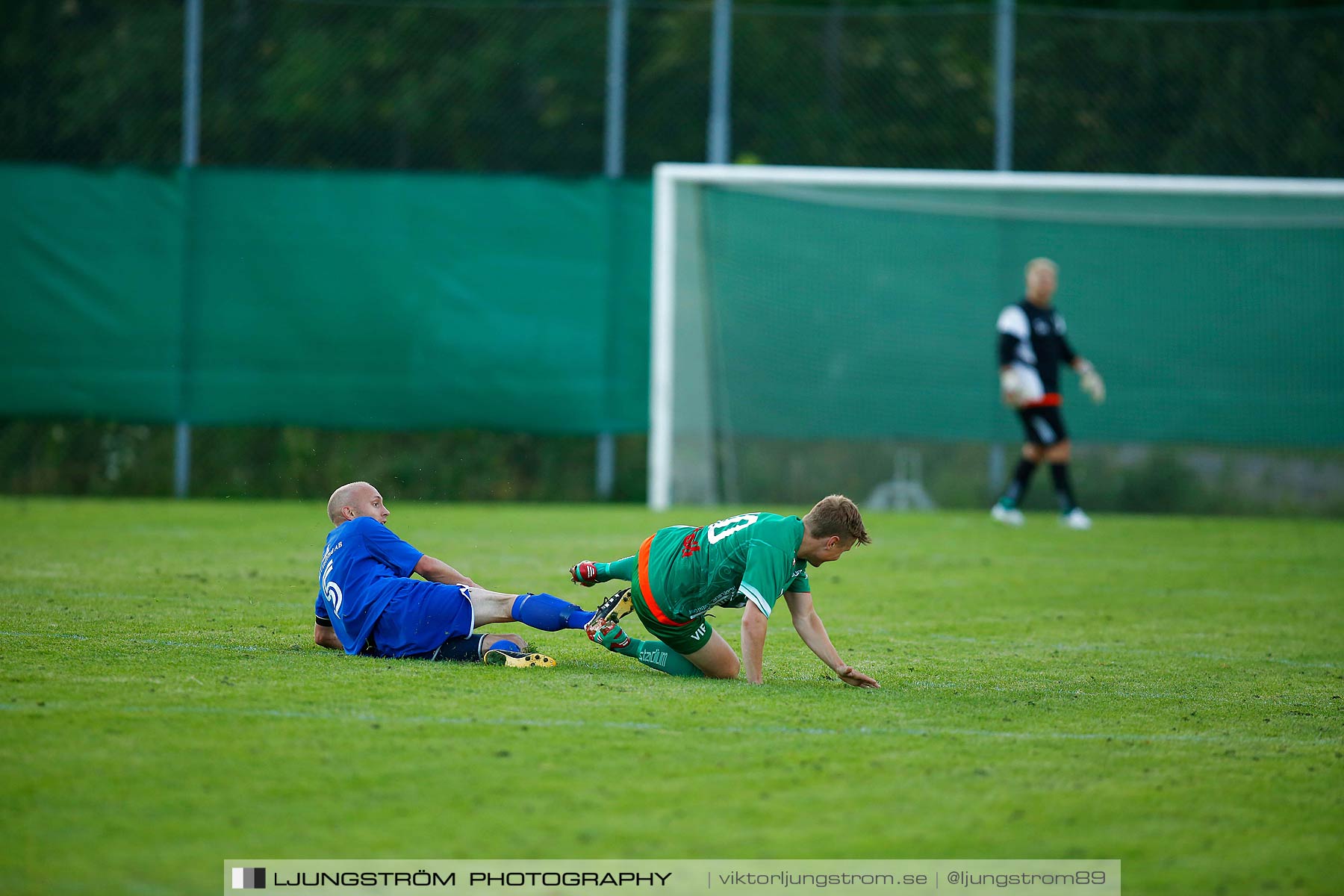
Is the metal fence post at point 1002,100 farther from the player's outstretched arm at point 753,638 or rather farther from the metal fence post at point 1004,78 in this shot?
the player's outstretched arm at point 753,638

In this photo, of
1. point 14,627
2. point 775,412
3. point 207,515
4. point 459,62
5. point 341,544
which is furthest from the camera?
point 459,62

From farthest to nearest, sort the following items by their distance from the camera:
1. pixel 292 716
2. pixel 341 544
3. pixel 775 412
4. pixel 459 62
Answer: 1. pixel 459 62
2. pixel 775 412
3. pixel 341 544
4. pixel 292 716

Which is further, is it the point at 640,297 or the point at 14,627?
the point at 640,297

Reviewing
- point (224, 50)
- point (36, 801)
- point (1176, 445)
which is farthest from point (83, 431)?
point (36, 801)

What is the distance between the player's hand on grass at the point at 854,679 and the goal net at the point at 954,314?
936cm

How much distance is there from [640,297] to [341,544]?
32.7 ft

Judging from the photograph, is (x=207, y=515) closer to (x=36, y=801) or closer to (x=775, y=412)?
(x=775, y=412)

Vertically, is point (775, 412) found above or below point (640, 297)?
below

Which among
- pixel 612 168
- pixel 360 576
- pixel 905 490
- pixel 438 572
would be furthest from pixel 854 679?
pixel 612 168

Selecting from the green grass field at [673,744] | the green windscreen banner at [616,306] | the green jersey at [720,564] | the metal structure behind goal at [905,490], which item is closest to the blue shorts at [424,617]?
the green grass field at [673,744]

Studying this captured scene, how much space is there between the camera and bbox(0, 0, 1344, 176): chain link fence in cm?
1717

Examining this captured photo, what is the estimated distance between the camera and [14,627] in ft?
22.5

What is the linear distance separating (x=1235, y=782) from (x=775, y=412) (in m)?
11.2

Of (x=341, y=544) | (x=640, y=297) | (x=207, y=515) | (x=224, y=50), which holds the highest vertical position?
(x=224, y=50)
